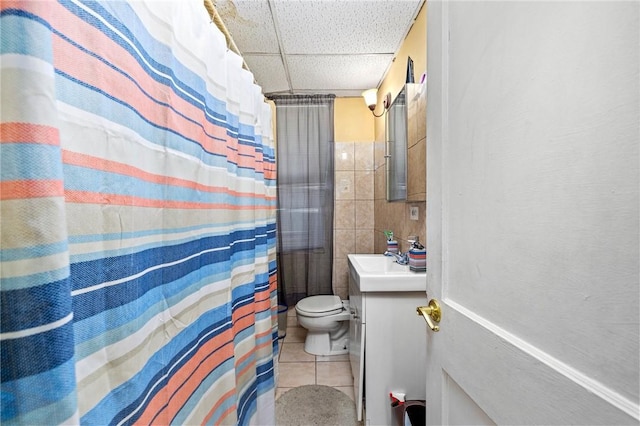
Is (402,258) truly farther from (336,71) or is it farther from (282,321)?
(336,71)

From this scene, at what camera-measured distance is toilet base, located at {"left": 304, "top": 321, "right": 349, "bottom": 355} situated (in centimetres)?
232

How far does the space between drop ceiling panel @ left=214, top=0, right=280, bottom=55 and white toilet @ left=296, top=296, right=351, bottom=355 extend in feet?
6.36

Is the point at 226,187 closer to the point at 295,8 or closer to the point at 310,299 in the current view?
the point at 295,8

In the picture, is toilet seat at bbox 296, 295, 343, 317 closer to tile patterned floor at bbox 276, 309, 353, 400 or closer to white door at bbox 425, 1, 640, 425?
tile patterned floor at bbox 276, 309, 353, 400

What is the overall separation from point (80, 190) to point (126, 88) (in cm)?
23

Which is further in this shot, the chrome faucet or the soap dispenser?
the chrome faucet

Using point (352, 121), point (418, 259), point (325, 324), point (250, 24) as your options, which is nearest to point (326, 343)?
point (325, 324)

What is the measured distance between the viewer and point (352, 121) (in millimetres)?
2900

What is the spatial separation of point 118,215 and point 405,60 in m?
1.96

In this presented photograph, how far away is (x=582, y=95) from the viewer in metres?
0.39

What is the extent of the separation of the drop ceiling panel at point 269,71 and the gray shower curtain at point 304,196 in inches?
7.7

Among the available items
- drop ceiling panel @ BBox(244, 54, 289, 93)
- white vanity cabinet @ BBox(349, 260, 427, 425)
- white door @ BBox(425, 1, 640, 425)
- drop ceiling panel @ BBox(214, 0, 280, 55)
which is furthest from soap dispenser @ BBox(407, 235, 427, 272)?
drop ceiling panel @ BBox(244, 54, 289, 93)

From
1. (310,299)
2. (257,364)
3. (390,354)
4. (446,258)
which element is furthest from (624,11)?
(310,299)

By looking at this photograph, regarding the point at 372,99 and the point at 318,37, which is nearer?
the point at 318,37
